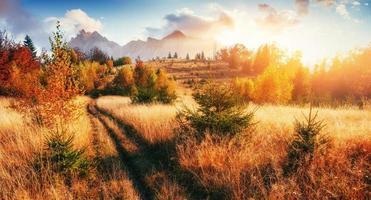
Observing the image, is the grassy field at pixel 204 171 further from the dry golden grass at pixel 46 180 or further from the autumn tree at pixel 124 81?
the autumn tree at pixel 124 81

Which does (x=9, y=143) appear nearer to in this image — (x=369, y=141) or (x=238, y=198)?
(x=238, y=198)

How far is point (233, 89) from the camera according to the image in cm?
865

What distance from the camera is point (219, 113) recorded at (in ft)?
27.5

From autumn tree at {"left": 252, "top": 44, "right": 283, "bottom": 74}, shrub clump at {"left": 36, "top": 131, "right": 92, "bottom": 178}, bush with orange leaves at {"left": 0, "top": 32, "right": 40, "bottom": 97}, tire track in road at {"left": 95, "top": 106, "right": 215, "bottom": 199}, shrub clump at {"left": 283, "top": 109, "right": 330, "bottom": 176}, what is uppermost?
autumn tree at {"left": 252, "top": 44, "right": 283, "bottom": 74}

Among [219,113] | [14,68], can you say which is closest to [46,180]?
[219,113]

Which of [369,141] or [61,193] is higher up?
[369,141]

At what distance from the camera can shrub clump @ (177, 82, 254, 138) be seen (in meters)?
8.17

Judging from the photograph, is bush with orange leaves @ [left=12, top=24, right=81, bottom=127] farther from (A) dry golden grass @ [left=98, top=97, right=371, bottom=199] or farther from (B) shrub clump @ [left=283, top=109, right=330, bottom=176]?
(B) shrub clump @ [left=283, top=109, right=330, bottom=176]

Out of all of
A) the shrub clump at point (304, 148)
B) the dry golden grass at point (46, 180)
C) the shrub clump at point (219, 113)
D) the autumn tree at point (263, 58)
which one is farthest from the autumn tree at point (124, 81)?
the autumn tree at point (263, 58)

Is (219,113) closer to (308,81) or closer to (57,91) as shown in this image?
(57,91)

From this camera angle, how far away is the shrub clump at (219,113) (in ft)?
26.8

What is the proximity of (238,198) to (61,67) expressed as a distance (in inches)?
350

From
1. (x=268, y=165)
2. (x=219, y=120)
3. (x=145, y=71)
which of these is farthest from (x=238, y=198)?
(x=145, y=71)

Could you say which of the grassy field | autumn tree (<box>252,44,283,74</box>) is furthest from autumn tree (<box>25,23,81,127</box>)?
autumn tree (<box>252,44,283,74</box>)
